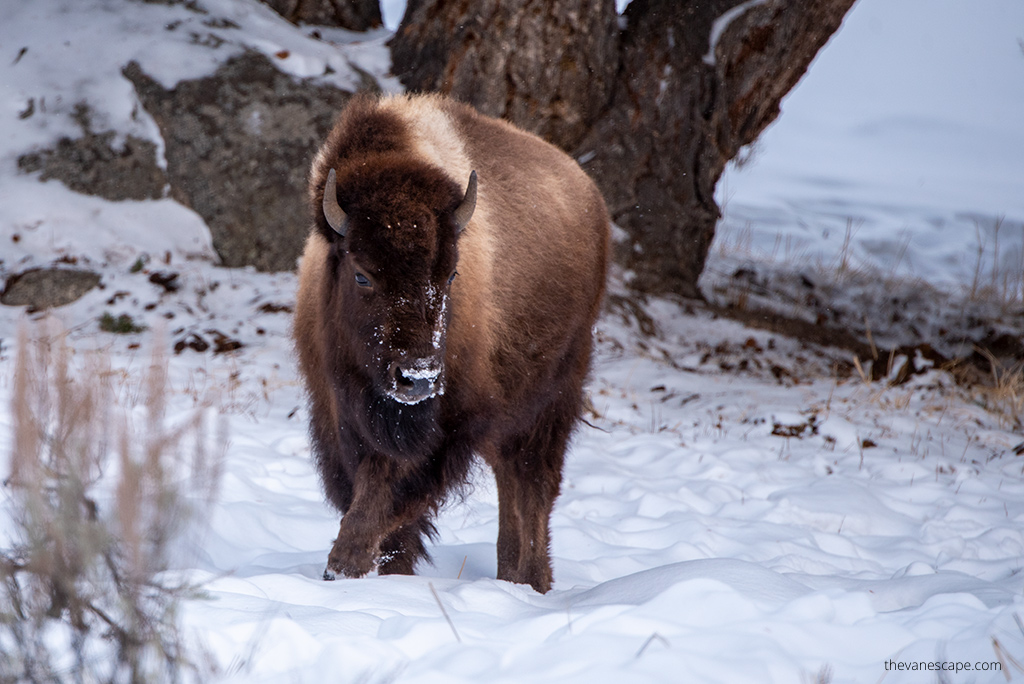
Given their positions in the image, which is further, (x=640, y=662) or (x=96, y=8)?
(x=96, y=8)

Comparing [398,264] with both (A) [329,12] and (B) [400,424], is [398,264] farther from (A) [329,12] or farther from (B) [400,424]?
(A) [329,12]

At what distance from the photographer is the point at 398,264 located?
2.93 meters

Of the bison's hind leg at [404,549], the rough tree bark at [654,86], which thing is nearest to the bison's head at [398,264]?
the bison's hind leg at [404,549]

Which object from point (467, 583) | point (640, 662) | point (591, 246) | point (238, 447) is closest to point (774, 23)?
point (591, 246)

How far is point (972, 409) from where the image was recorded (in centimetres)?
672

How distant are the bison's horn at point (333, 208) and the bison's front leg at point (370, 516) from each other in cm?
86

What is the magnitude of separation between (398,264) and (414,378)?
1.36ft

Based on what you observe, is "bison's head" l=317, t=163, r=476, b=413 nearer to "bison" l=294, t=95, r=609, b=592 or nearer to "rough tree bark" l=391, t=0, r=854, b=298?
"bison" l=294, t=95, r=609, b=592

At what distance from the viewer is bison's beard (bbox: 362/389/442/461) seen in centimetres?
312

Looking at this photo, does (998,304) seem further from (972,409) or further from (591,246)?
(591,246)

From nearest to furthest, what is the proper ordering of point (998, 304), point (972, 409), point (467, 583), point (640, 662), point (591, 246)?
1. point (640, 662)
2. point (467, 583)
3. point (591, 246)
4. point (972, 409)
5. point (998, 304)

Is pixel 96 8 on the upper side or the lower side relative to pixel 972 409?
upper

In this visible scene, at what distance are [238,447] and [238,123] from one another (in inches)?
156

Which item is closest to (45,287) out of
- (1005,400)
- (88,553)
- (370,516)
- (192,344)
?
(192,344)
